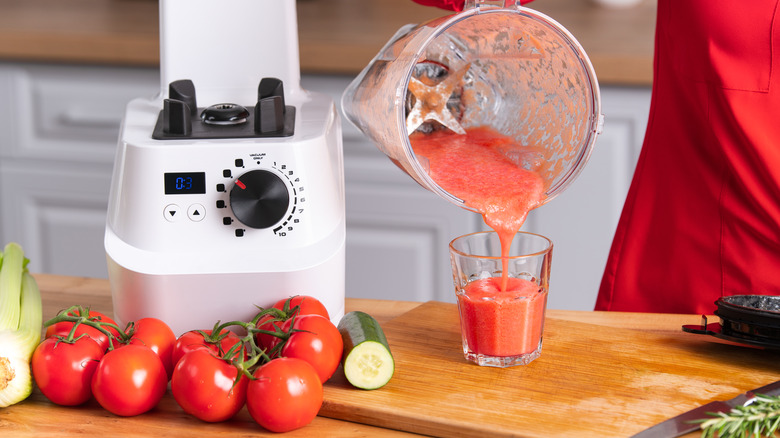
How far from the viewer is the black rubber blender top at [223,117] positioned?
3.16 feet

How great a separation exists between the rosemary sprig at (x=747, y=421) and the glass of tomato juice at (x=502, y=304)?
220 millimetres

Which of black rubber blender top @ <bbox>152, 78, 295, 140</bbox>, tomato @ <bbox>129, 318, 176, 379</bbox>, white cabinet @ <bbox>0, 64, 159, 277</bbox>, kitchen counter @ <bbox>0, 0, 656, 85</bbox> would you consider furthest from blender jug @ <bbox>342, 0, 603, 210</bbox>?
white cabinet @ <bbox>0, 64, 159, 277</bbox>

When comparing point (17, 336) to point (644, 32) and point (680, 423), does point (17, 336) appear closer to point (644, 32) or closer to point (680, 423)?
point (680, 423)

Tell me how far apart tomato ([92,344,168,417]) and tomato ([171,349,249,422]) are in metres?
0.03

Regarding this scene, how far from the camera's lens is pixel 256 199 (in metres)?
0.94

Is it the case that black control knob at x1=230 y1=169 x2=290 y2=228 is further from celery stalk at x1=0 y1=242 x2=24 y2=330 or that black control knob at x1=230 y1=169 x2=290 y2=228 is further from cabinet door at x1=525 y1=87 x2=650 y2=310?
cabinet door at x1=525 y1=87 x2=650 y2=310

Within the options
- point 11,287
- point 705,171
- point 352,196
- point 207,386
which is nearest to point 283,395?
point 207,386

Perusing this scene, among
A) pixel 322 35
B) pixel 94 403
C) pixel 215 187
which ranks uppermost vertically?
pixel 322 35

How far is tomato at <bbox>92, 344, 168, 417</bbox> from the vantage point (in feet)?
2.69

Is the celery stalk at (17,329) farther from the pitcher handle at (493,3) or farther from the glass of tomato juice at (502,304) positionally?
the pitcher handle at (493,3)

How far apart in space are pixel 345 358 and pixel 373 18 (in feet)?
5.19

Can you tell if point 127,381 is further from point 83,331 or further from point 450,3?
point 450,3

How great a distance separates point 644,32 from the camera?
6.79ft

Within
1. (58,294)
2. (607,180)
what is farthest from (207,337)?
(607,180)
